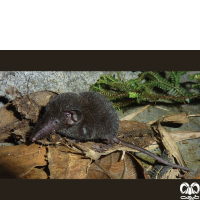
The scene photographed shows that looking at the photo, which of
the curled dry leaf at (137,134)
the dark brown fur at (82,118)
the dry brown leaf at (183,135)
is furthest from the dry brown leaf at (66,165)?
the dry brown leaf at (183,135)

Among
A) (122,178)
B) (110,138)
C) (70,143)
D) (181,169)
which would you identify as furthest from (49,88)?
(181,169)

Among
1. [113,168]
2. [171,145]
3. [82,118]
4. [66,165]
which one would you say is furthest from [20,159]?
[171,145]

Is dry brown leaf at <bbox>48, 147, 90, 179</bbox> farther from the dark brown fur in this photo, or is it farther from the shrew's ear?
the shrew's ear

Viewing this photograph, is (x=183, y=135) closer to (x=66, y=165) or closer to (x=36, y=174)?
(x=66, y=165)

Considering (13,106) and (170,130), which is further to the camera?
(170,130)

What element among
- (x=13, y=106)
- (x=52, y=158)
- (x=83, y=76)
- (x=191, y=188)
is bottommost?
(x=191, y=188)

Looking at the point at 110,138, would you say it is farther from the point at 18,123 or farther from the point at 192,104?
the point at 192,104

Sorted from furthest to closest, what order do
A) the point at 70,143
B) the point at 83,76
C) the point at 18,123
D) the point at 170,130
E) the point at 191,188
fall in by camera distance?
the point at 83,76 → the point at 170,130 → the point at 18,123 → the point at 70,143 → the point at 191,188
